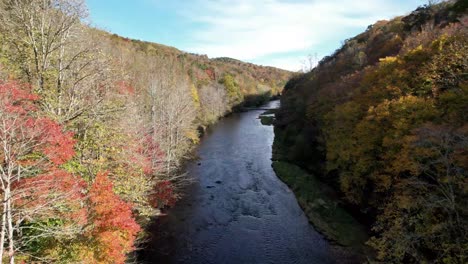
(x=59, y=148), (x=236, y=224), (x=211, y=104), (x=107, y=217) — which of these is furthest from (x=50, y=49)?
(x=211, y=104)

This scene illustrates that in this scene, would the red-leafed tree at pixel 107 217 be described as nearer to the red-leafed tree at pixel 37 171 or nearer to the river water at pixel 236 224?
the red-leafed tree at pixel 37 171

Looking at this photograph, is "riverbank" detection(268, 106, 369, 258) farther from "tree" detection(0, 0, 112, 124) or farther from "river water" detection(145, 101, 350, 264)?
"tree" detection(0, 0, 112, 124)

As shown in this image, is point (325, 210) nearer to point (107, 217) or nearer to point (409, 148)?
point (409, 148)

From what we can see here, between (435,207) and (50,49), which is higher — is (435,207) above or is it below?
below

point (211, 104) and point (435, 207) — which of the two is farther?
point (211, 104)

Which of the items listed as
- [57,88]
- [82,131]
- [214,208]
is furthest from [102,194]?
[214,208]

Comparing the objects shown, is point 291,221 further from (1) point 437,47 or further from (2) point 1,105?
(2) point 1,105

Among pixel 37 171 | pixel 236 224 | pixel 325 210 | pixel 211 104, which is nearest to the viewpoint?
pixel 37 171
